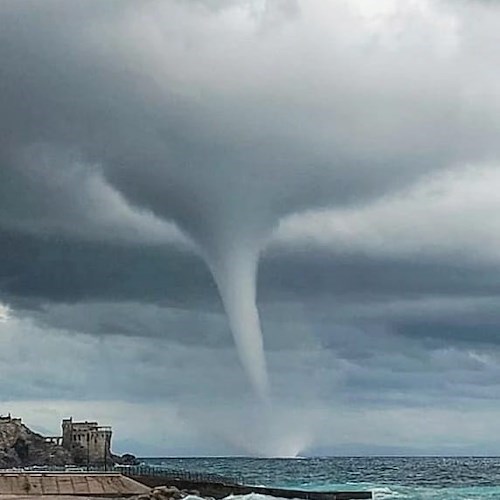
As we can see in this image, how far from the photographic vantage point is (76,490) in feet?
273

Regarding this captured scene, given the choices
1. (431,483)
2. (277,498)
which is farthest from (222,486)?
(431,483)

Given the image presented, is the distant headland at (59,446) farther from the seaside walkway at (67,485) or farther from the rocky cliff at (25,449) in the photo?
the seaside walkway at (67,485)

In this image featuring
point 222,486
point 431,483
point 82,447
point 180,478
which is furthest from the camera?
point 82,447

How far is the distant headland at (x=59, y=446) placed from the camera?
170625 millimetres

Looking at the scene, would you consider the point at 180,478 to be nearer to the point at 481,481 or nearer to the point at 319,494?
the point at 319,494

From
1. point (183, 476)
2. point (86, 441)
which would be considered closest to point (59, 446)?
point (86, 441)

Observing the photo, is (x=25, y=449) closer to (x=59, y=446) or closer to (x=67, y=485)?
(x=59, y=446)

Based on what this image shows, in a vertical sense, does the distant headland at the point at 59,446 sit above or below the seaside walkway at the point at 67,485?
above

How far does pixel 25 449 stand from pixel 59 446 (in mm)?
5838

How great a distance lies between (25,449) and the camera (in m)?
178

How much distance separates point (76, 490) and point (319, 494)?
19.9 m

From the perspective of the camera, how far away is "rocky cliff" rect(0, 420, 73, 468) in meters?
170

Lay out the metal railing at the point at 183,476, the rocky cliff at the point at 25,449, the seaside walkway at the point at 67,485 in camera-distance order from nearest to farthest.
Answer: the seaside walkway at the point at 67,485 → the metal railing at the point at 183,476 → the rocky cliff at the point at 25,449

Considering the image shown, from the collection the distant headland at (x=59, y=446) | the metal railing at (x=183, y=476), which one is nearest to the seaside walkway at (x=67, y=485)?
the metal railing at (x=183, y=476)
